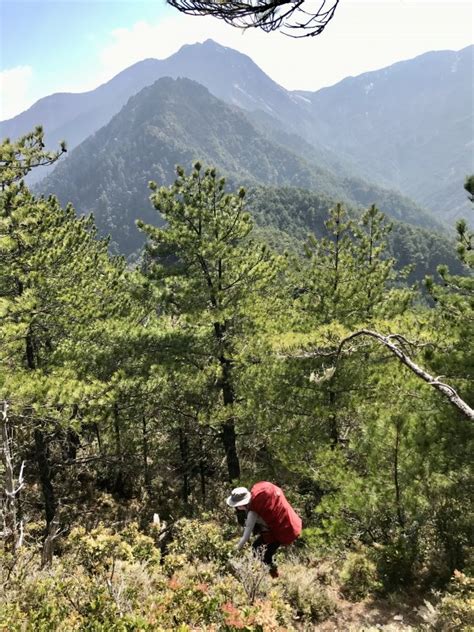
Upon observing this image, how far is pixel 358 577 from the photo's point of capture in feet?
17.9

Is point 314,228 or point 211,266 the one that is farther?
point 314,228

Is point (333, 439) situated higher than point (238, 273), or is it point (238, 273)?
point (238, 273)

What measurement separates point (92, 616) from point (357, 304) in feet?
29.6

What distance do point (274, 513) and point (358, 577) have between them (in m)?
1.65

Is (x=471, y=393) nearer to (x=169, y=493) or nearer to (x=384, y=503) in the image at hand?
(x=384, y=503)

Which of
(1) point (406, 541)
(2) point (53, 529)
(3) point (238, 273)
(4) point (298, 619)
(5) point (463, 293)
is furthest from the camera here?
(3) point (238, 273)

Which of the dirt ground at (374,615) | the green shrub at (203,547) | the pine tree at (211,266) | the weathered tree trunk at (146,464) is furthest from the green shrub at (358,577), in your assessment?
the weathered tree trunk at (146,464)

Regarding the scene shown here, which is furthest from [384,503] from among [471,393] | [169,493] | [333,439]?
[169,493]

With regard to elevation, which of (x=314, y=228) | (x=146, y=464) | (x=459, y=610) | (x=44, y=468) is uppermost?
(x=459, y=610)

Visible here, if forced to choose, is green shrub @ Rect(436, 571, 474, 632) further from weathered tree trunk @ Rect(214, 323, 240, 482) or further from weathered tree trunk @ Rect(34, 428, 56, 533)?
weathered tree trunk @ Rect(34, 428, 56, 533)

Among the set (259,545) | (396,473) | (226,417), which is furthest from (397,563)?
(226,417)

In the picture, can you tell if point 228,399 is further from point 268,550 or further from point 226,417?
point 268,550

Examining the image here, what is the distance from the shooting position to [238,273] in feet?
34.9

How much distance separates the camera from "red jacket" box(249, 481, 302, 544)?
4824 mm
